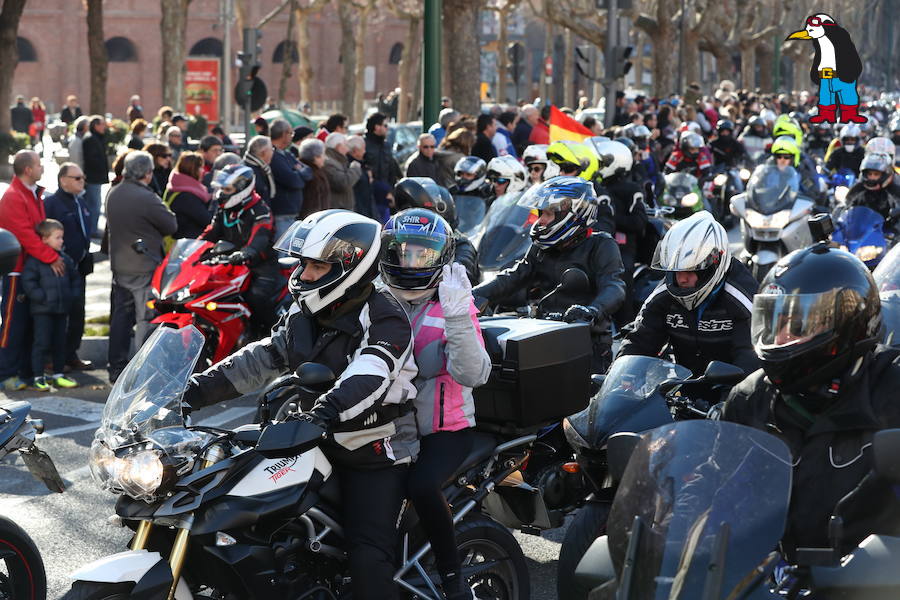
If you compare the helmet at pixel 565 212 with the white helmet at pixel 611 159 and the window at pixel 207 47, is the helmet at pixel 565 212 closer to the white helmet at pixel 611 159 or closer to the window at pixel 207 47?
the white helmet at pixel 611 159

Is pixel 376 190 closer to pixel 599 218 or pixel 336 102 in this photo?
pixel 599 218

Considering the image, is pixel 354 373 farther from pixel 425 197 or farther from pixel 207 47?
pixel 207 47

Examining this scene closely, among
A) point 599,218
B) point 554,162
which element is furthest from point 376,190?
point 599,218

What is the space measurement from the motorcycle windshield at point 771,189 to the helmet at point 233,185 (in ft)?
16.1

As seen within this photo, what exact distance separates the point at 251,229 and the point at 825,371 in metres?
6.91

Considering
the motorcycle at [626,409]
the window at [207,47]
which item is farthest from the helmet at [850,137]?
the window at [207,47]

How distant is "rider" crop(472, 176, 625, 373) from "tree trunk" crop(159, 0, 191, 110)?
27.0 m

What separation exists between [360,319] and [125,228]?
20.8 feet

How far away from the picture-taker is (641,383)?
5469mm

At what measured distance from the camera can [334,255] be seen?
15.6ft

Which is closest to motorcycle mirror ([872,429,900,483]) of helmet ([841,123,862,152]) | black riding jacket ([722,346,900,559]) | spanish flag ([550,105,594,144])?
black riding jacket ([722,346,900,559])

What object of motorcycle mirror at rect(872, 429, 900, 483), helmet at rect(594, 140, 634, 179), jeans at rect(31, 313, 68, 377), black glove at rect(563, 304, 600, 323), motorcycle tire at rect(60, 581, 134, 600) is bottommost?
jeans at rect(31, 313, 68, 377)

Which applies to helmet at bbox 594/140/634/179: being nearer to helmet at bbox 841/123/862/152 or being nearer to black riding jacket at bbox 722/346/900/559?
black riding jacket at bbox 722/346/900/559

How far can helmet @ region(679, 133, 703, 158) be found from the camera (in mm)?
19344
